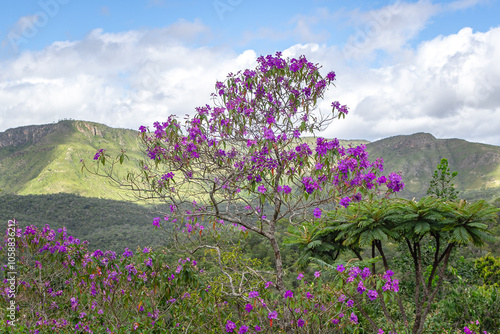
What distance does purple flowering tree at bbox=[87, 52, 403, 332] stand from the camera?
514cm

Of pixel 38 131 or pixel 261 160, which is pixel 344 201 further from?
pixel 38 131

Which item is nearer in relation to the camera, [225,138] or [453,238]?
[453,238]

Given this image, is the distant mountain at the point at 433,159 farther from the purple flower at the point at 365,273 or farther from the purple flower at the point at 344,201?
the purple flower at the point at 365,273

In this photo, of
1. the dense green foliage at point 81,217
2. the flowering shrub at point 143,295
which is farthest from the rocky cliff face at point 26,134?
the flowering shrub at point 143,295

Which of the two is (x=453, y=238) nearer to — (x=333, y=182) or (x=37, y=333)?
(x=333, y=182)

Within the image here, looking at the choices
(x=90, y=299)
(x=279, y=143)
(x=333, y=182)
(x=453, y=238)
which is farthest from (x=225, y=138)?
(x=453, y=238)

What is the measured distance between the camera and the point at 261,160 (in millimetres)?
5223

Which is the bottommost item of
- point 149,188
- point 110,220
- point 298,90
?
point 110,220

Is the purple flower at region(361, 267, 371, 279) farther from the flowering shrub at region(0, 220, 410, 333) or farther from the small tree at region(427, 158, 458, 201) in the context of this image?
the small tree at region(427, 158, 458, 201)

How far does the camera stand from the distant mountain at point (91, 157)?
11994 cm

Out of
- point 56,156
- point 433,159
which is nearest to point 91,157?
point 56,156

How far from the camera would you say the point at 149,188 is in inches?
213

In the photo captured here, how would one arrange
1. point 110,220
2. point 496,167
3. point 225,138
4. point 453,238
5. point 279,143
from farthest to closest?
point 496,167 < point 110,220 < point 225,138 < point 279,143 < point 453,238

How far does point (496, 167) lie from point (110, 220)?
152352mm
